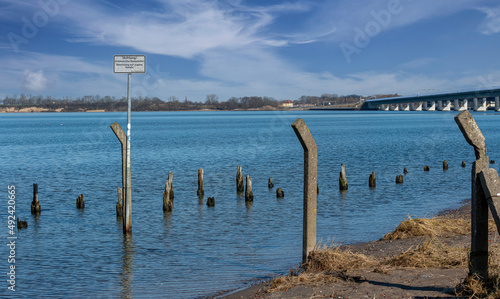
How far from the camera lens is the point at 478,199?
22.8 feet

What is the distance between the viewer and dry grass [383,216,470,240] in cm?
1455

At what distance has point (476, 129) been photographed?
698 centimetres

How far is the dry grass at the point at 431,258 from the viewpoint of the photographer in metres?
9.77

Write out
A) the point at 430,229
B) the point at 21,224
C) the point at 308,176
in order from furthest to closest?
the point at 21,224 < the point at 430,229 < the point at 308,176

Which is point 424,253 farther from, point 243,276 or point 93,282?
point 93,282

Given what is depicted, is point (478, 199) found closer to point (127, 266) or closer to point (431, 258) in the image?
point (431, 258)

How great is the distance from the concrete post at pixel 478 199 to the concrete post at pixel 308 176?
376cm

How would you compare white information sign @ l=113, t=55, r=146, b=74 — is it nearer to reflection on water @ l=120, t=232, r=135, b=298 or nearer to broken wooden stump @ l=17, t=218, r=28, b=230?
reflection on water @ l=120, t=232, r=135, b=298

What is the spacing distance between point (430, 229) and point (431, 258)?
5.06m

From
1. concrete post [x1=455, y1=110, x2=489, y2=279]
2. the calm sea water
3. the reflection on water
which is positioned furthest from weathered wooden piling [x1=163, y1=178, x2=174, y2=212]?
concrete post [x1=455, y1=110, x2=489, y2=279]

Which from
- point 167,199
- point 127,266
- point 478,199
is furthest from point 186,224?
point 478,199

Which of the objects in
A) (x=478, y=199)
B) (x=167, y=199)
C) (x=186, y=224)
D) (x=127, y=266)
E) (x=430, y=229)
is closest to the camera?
(x=478, y=199)

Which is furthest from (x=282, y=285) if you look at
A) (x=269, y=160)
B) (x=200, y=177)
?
(x=269, y=160)

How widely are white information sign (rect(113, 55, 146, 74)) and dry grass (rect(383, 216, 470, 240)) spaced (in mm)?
9334
